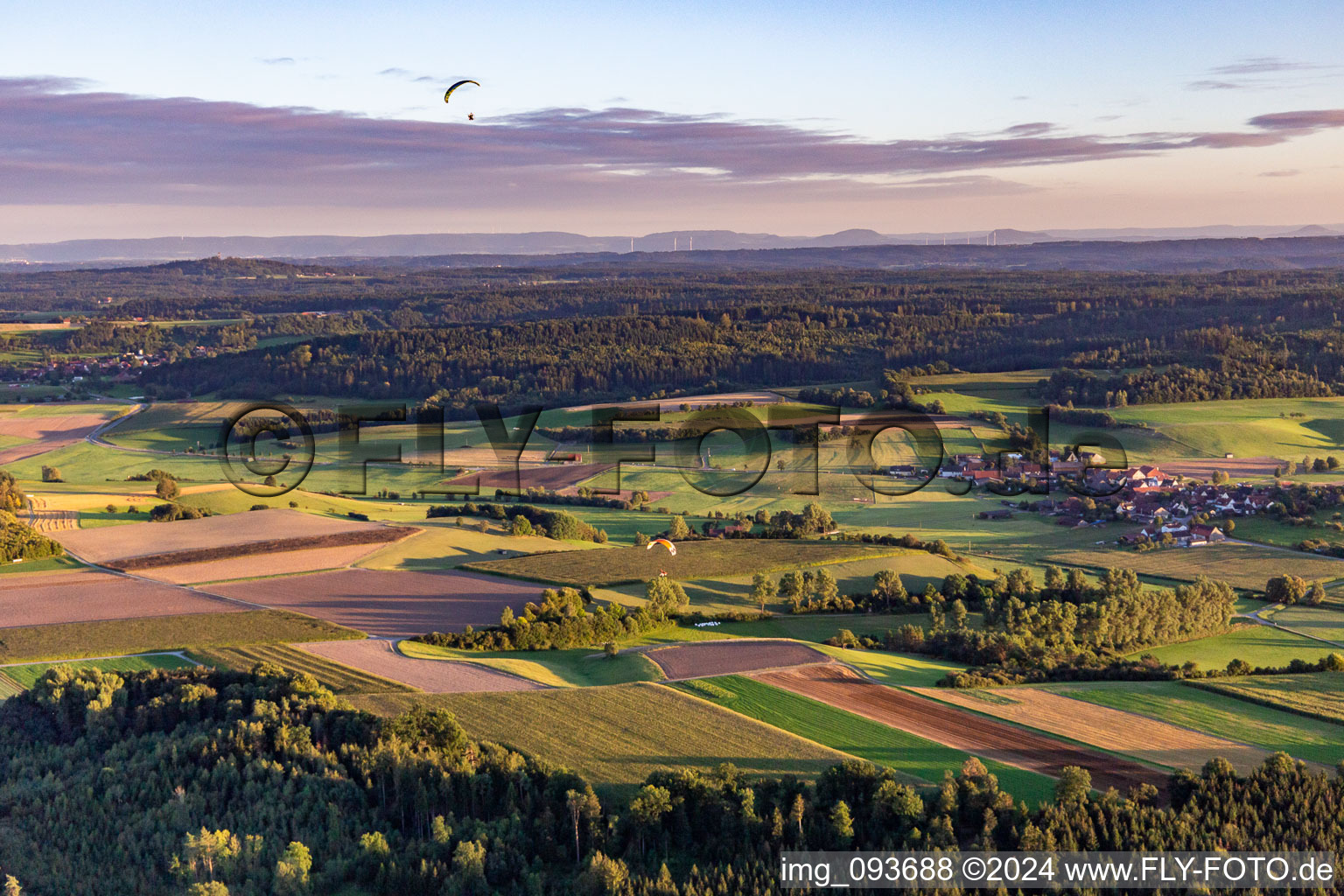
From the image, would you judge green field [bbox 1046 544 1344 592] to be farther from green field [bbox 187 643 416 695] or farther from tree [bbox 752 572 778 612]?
green field [bbox 187 643 416 695]

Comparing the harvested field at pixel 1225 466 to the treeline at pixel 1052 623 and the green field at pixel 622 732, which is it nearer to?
the treeline at pixel 1052 623

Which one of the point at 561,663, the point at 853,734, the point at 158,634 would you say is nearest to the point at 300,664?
the point at 158,634

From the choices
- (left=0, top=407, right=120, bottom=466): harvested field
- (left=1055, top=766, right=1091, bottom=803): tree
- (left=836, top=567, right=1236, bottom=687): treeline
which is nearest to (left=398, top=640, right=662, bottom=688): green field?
(left=836, top=567, right=1236, bottom=687): treeline

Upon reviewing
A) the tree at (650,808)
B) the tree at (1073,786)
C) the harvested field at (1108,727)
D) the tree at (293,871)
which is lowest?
the tree at (293,871)

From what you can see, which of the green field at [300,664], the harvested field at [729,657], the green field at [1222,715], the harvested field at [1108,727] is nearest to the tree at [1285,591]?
the green field at [1222,715]

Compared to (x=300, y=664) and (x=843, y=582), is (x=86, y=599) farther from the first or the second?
(x=843, y=582)

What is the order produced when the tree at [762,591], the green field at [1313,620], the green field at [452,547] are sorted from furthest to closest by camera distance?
the green field at [452,547]
the tree at [762,591]
the green field at [1313,620]
